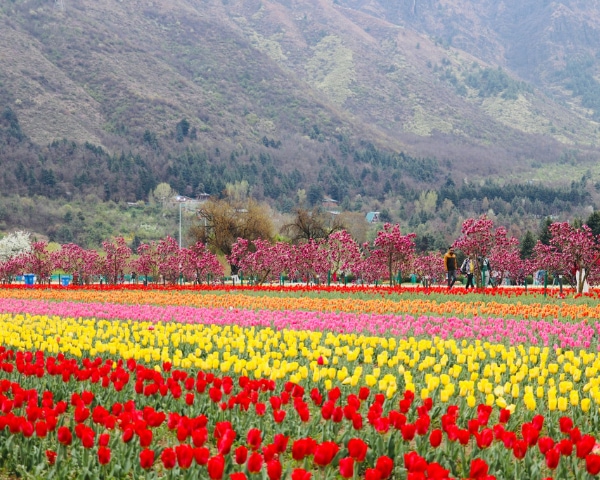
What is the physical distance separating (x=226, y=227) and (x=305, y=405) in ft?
150

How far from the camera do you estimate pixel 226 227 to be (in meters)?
51.2

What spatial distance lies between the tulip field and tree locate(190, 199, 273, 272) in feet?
123

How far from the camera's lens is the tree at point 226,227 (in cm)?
5100

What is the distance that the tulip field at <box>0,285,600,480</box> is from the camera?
16.0ft

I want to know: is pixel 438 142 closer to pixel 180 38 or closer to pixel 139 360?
pixel 180 38

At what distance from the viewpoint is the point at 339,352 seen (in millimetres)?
9109

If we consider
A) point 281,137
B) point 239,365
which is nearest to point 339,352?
point 239,365

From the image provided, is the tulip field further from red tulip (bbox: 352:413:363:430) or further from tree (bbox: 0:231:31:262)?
tree (bbox: 0:231:31:262)

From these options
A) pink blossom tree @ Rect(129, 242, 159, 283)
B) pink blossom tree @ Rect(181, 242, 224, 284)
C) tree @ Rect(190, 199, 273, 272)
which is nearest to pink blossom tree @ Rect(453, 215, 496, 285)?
pink blossom tree @ Rect(181, 242, 224, 284)

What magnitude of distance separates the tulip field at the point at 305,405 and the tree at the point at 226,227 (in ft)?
123

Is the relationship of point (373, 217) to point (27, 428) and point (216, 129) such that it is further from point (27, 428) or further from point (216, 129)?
point (27, 428)

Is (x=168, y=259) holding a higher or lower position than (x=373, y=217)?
lower

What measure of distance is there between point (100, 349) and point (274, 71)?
17573cm

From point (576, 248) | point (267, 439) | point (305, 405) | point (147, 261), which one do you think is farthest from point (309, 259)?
point (305, 405)
